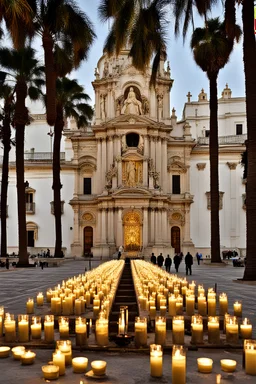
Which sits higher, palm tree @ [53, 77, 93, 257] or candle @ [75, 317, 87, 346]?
palm tree @ [53, 77, 93, 257]

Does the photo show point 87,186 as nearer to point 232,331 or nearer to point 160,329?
point 232,331

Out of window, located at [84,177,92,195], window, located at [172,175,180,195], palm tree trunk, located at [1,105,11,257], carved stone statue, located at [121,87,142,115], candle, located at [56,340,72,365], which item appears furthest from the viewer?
window, located at [84,177,92,195]

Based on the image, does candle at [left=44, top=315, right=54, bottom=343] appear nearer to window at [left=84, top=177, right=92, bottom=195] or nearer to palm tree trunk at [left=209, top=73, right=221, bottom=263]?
palm tree trunk at [left=209, top=73, right=221, bottom=263]

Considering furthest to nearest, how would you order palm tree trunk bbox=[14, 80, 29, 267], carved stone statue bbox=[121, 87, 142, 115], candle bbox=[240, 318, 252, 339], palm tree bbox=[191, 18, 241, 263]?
1. carved stone statue bbox=[121, 87, 142, 115]
2. palm tree trunk bbox=[14, 80, 29, 267]
3. palm tree bbox=[191, 18, 241, 263]
4. candle bbox=[240, 318, 252, 339]

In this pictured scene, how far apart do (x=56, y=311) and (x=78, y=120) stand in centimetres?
3987

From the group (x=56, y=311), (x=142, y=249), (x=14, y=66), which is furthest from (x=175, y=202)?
(x=56, y=311)

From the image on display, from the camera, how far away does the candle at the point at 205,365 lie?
17.5 feet

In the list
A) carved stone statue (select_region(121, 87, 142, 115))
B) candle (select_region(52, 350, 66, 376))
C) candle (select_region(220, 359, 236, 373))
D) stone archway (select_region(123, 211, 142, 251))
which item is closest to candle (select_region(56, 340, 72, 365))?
candle (select_region(52, 350, 66, 376))

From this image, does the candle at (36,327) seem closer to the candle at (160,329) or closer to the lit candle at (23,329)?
the lit candle at (23,329)

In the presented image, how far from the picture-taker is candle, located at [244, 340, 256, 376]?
5363 mm

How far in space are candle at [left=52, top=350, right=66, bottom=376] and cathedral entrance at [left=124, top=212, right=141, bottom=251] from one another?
48511 millimetres

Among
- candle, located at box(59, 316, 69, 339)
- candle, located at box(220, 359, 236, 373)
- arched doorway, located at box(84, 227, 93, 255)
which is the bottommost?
arched doorway, located at box(84, 227, 93, 255)

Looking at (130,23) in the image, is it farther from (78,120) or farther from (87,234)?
(87,234)

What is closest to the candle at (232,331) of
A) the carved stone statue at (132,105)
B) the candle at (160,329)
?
the candle at (160,329)
